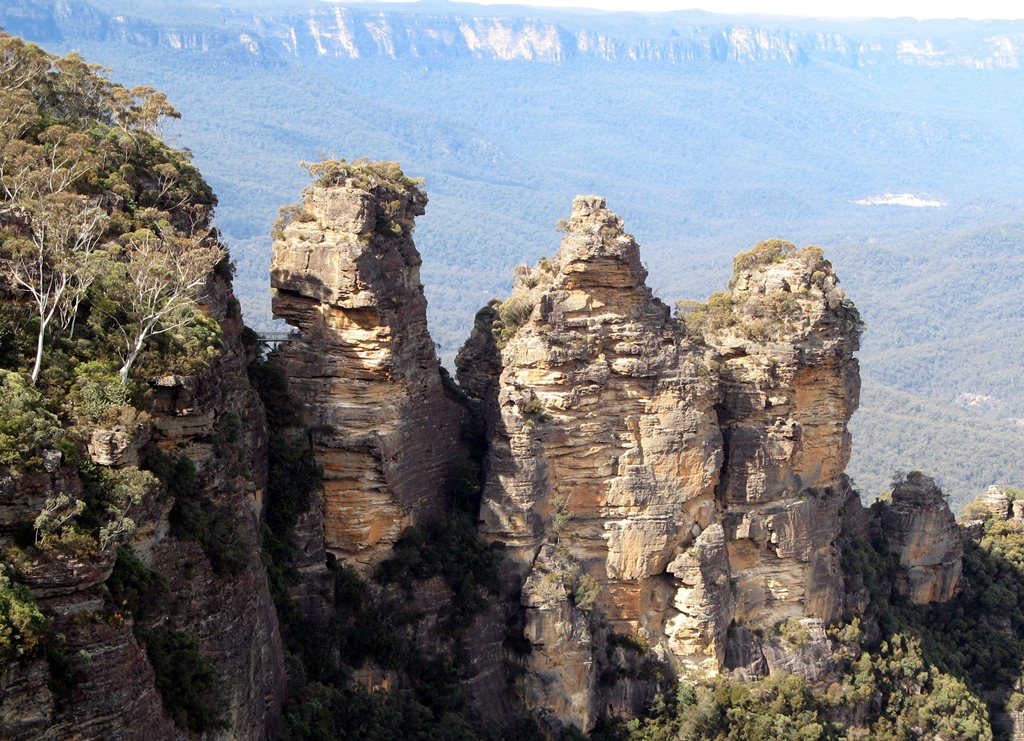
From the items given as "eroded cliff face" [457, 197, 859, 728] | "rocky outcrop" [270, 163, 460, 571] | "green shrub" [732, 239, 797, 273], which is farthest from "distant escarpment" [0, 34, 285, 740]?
"green shrub" [732, 239, 797, 273]

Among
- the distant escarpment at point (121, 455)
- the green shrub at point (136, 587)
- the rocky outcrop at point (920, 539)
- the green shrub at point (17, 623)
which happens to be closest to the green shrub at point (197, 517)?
the distant escarpment at point (121, 455)

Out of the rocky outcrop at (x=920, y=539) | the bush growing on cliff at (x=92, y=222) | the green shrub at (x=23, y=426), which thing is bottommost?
the rocky outcrop at (x=920, y=539)

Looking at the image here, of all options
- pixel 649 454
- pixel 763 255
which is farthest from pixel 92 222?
pixel 763 255

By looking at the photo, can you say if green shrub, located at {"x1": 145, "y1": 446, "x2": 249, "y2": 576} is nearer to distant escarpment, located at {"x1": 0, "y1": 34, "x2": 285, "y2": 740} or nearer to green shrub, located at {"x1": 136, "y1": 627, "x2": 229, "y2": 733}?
distant escarpment, located at {"x1": 0, "y1": 34, "x2": 285, "y2": 740}

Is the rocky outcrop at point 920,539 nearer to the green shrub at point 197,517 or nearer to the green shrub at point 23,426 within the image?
the green shrub at point 197,517

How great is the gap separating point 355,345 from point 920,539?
23810 millimetres

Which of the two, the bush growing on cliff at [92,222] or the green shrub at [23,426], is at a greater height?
the bush growing on cliff at [92,222]

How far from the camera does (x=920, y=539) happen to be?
49219 millimetres

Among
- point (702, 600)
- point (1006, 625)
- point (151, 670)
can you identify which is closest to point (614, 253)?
point (702, 600)

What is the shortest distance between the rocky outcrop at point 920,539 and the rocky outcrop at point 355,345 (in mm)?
20517

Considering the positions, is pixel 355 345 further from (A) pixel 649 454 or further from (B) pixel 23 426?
(B) pixel 23 426

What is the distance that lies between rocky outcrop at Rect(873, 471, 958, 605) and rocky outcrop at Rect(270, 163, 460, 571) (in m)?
20.5

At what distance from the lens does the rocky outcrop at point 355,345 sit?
35.1 metres

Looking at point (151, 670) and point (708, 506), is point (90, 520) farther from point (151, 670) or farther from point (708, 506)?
point (708, 506)
